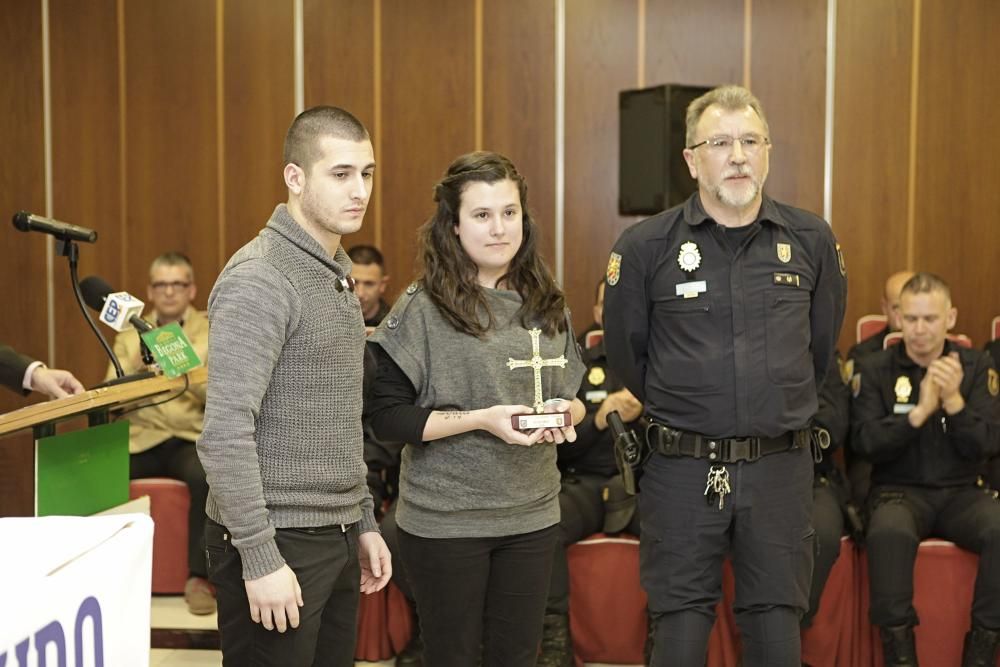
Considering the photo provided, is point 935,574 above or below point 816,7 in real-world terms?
below

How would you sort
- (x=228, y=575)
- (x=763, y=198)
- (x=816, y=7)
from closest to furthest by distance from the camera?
1. (x=228, y=575)
2. (x=763, y=198)
3. (x=816, y=7)

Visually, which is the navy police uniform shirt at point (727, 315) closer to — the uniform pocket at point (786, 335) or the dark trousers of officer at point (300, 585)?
the uniform pocket at point (786, 335)

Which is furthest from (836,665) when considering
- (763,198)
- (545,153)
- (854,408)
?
(545,153)

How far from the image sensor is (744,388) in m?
2.63

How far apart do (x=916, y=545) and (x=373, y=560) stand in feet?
7.16

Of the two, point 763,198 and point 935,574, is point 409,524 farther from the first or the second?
point 935,574

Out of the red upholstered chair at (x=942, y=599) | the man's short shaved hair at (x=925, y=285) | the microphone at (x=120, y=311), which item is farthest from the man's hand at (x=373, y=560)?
the man's short shaved hair at (x=925, y=285)

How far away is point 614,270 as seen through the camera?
2.86 meters

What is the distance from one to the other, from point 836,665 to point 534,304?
6.80ft

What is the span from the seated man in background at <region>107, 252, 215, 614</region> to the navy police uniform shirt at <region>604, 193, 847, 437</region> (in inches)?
91.2

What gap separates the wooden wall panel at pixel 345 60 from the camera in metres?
5.89

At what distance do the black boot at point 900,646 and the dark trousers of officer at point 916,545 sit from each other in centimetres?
2

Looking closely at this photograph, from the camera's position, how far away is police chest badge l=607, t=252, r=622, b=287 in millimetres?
2846

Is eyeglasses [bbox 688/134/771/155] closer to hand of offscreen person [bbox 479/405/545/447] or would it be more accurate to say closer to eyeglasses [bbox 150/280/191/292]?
hand of offscreen person [bbox 479/405/545/447]
